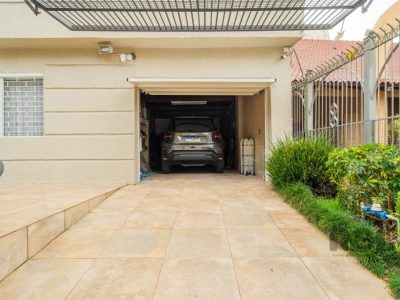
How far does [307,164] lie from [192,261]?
2839mm

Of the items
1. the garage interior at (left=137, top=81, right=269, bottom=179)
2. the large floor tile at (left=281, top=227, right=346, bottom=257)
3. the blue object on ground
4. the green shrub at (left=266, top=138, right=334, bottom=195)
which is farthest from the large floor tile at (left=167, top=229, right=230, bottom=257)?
the garage interior at (left=137, top=81, right=269, bottom=179)

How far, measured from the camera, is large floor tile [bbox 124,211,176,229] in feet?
11.4

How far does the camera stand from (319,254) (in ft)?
8.82

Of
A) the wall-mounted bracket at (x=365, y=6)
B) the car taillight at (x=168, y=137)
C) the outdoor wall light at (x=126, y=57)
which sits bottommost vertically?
the car taillight at (x=168, y=137)

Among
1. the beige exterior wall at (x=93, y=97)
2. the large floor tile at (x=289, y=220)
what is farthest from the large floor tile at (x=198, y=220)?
the beige exterior wall at (x=93, y=97)

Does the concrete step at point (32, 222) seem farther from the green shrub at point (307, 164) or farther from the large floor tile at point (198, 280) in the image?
the green shrub at point (307, 164)

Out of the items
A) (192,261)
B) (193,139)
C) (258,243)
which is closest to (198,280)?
(192,261)

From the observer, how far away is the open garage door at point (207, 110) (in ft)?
21.4

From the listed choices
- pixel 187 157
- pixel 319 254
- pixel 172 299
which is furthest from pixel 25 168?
pixel 319 254

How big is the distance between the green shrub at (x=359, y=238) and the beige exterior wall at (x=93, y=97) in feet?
12.8

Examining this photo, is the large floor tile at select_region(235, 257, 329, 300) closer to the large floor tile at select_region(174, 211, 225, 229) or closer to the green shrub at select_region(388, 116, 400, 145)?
the large floor tile at select_region(174, 211, 225, 229)

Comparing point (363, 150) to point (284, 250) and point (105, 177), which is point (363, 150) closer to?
point (284, 250)

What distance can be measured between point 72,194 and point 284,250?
343 centimetres

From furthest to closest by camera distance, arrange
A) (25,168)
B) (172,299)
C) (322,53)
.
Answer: (322,53) < (25,168) < (172,299)
